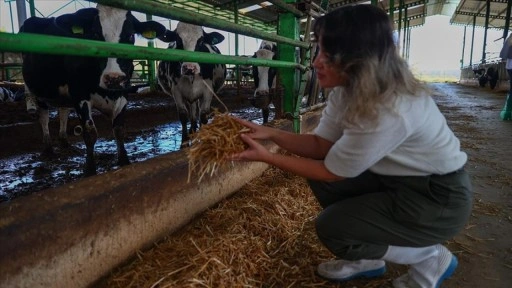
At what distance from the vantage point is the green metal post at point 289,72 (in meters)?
3.60

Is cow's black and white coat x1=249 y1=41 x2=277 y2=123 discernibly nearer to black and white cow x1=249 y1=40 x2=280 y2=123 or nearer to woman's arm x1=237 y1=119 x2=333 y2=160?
black and white cow x1=249 y1=40 x2=280 y2=123

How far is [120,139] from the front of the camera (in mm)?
4039

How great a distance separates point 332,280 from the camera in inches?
66.6

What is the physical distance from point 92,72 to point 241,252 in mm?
2702

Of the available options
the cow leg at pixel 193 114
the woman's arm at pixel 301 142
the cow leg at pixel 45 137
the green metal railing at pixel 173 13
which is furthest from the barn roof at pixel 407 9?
the woman's arm at pixel 301 142

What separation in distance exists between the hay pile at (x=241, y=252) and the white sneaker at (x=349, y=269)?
3 centimetres

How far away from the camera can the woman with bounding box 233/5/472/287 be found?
132 cm

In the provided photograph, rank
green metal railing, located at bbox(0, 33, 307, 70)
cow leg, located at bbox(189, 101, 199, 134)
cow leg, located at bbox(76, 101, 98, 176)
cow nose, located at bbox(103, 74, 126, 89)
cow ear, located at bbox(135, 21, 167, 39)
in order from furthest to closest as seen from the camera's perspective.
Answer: cow leg, located at bbox(189, 101, 199, 134), cow ear, located at bbox(135, 21, 167, 39), cow leg, located at bbox(76, 101, 98, 176), cow nose, located at bbox(103, 74, 126, 89), green metal railing, located at bbox(0, 33, 307, 70)

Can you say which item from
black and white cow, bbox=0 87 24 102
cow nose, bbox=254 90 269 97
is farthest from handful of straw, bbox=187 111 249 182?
black and white cow, bbox=0 87 24 102

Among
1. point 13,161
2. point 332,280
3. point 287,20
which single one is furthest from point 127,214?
point 13,161

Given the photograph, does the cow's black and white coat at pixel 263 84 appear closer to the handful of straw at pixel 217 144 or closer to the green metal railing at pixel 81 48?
the green metal railing at pixel 81 48

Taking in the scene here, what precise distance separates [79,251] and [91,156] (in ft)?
7.94

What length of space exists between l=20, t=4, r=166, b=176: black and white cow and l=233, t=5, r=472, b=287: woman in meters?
2.33

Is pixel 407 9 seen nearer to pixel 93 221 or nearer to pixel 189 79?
pixel 189 79
